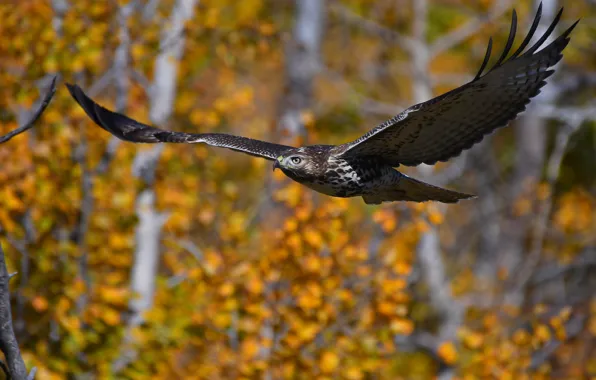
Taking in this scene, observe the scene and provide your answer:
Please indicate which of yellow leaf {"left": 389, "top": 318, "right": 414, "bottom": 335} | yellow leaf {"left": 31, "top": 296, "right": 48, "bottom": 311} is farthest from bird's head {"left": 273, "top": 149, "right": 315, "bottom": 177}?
yellow leaf {"left": 31, "top": 296, "right": 48, "bottom": 311}

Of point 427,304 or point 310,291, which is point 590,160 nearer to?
point 427,304

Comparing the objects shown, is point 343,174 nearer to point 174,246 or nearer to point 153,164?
point 153,164

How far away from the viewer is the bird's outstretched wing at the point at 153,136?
5844 millimetres

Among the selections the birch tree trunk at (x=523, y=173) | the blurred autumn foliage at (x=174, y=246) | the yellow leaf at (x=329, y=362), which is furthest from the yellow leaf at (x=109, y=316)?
the birch tree trunk at (x=523, y=173)

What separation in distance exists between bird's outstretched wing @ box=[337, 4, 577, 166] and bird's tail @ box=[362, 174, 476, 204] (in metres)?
0.13

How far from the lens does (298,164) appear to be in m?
5.44

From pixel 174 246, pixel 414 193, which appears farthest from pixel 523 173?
pixel 414 193

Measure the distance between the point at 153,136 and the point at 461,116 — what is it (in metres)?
2.10

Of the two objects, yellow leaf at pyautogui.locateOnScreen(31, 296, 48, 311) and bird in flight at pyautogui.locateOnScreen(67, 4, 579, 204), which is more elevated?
bird in flight at pyautogui.locateOnScreen(67, 4, 579, 204)

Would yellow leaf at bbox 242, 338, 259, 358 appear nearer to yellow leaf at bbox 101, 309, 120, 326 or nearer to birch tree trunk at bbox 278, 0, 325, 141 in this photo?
yellow leaf at bbox 101, 309, 120, 326

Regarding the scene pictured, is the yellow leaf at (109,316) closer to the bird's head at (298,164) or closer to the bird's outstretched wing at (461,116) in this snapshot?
the bird's head at (298,164)

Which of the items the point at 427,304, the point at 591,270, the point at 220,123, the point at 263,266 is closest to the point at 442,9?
the point at 591,270

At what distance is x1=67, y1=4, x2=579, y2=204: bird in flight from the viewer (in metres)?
5.09

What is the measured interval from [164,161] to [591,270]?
7.09 metres
